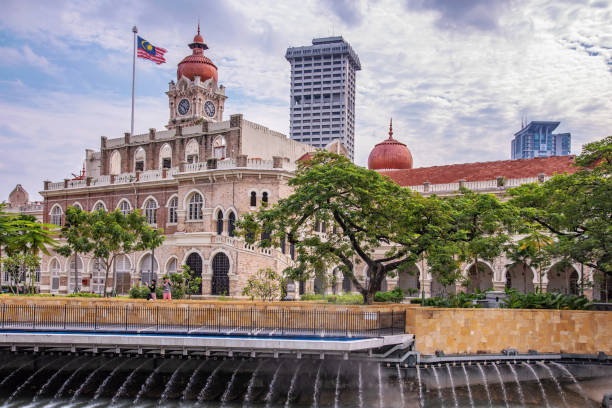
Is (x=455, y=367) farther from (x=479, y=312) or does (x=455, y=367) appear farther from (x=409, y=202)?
(x=409, y=202)

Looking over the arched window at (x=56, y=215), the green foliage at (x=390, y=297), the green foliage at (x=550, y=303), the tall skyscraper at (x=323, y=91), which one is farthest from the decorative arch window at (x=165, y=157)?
the tall skyscraper at (x=323, y=91)

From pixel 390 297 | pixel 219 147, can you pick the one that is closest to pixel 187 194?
pixel 219 147

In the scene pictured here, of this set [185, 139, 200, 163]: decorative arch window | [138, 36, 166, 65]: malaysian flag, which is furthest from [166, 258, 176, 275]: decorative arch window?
[138, 36, 166, 65]: malaysian flag

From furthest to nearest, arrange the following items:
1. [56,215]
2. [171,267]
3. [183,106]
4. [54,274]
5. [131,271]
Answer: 1. [183,106]
2. [56,215]
3. [54,274]
4. [131,271]
5. [171,267]

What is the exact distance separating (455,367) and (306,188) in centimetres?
1036

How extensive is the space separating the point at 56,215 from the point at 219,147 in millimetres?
18862

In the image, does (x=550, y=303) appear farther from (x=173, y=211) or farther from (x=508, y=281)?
(x=173, y=211)

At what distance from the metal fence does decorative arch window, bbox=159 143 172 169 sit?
32.0 meters

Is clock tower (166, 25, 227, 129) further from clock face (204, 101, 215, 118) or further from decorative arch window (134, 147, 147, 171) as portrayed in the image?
decorative arch window (134, 147, 147, 171)

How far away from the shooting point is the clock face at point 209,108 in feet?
247

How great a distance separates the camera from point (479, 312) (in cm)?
2536

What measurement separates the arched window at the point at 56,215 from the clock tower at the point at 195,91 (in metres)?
Answer: 19.3

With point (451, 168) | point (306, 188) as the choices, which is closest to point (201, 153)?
point (451, 168)

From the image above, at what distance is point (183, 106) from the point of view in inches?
2950
